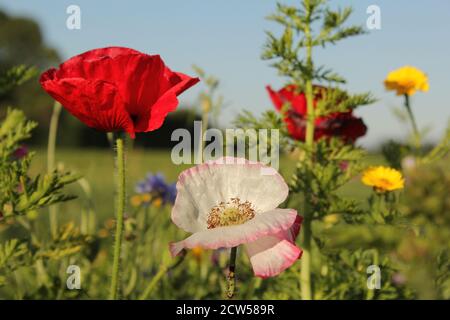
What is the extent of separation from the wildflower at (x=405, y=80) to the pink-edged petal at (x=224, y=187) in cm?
88

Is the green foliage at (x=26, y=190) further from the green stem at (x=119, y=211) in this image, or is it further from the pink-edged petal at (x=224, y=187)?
the pink-edged petal at (x=224, y=187)

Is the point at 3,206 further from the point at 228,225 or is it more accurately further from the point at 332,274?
the point at 332,274

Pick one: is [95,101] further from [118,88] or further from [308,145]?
[308,145]

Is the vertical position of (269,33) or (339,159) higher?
(269,33)

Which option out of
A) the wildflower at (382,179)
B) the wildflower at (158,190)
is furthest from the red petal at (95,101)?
the wildflower at (158,190)

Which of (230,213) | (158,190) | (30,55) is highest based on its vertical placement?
(30,55)

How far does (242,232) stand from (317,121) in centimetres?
71

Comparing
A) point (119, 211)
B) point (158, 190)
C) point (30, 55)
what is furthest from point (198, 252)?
point (30, 55)

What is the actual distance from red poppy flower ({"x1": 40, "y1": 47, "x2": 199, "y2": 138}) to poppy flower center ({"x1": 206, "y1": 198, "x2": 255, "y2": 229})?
19 cm

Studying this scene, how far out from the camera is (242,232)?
1.02m

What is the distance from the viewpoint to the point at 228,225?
44.3 inches

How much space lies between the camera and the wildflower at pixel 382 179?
5.28ft
